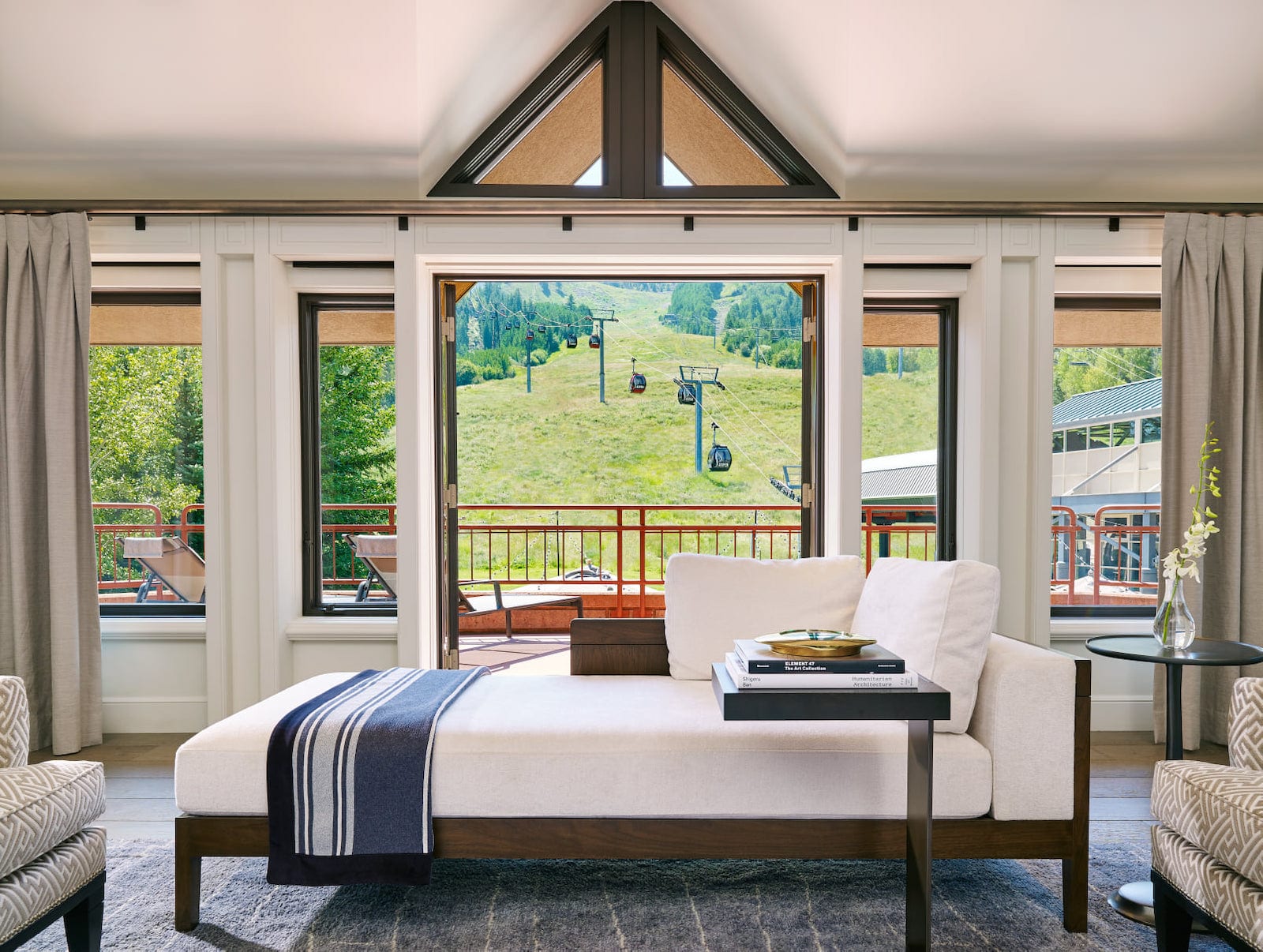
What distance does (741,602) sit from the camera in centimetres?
269

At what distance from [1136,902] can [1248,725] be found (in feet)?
1.88

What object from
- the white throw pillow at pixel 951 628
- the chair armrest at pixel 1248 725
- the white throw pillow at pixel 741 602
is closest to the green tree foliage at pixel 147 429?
the white throw pillow at pixel 741 602

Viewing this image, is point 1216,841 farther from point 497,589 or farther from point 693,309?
point 693,309

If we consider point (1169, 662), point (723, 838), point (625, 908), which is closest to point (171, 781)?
point (625, 908)

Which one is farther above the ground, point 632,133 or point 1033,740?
point 632,133

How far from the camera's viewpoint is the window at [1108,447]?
4000mm

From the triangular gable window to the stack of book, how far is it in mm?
2505

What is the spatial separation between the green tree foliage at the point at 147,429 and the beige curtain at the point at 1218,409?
4.51 metres

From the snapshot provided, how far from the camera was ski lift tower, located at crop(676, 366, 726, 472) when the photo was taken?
8.44 m

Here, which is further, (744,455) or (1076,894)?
(744,455)

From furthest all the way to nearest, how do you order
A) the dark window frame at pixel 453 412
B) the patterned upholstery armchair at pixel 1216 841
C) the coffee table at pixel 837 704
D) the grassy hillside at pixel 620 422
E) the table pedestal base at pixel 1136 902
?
the grassy hillside at pixel 620 422 → the dark window frame at pixel 453 412 → the table pedestal base at pixel 1136 902 → the coffee table at pixel 837 704 → the patterned upholstery armchair at pixel 1216 841

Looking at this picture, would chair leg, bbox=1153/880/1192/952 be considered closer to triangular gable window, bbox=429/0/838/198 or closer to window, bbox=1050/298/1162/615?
window, bbox=1050/298/1162/615

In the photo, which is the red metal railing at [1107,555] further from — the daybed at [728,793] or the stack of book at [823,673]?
the stack of book at [823,673]

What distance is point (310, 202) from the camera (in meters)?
3.47
